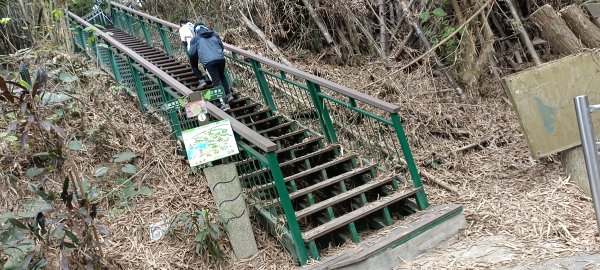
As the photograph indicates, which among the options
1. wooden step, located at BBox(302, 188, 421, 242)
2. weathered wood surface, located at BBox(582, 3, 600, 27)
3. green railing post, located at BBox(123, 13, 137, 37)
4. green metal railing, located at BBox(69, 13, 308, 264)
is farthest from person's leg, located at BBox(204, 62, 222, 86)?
green railing post, located at BBox(123, 13, 137, 37)

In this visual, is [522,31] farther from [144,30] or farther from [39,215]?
[144,30]

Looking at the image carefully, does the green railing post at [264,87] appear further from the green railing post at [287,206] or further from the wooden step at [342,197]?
the green railing post at [287,206]

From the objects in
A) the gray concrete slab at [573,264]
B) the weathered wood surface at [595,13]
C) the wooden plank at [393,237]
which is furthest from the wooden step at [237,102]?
the weathered wood surface at [595,13]

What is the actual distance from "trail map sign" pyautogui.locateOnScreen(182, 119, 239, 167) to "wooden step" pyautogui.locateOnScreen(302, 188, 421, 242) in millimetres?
963

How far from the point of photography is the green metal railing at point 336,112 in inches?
179

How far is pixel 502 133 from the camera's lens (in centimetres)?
629

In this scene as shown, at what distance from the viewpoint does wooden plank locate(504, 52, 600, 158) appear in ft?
14.7

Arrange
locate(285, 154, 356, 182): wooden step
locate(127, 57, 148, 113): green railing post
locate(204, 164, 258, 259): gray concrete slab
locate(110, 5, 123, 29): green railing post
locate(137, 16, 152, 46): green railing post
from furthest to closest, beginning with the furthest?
locate(110, 5, 123, 29): green railing post
locate(137, 16, 152, 46): green railing post
locate(127, 57, 148, 113): green railing post
locate(285, 154, 356, 182): wooden step
locate(204, 164, 258, 259): gray concrete slab

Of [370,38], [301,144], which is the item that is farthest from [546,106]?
[370,38]

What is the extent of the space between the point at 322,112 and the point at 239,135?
1300mm

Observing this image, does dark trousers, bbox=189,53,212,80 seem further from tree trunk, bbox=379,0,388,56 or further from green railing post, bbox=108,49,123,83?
tree trunk, bbox=379,0,388,56

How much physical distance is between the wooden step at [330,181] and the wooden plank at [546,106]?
154cm

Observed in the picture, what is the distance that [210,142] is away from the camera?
13.2ft

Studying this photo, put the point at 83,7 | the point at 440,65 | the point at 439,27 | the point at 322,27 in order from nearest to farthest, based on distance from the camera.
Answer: the point at 440,65 < the point at 439,27 < the point at 322,27 < the point at 83,7
